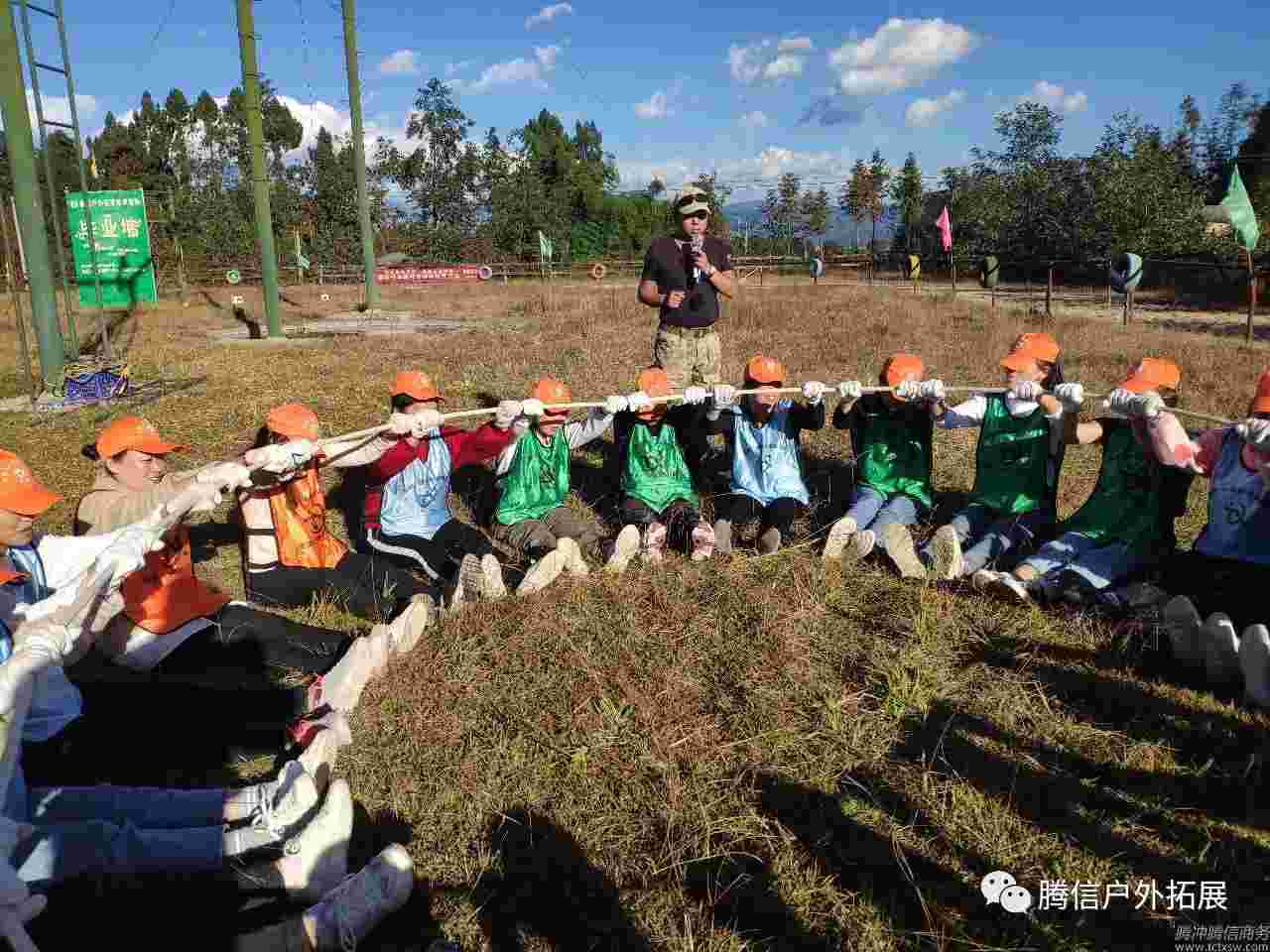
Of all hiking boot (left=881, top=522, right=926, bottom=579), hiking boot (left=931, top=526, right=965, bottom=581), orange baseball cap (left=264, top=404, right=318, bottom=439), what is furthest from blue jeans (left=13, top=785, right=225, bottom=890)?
hiking boot (left=931, top=526, right=965, bottom=581)

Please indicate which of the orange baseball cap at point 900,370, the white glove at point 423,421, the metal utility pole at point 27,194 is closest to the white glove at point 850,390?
the orange baseball cap at point 900,370

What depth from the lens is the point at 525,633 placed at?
13.7ft

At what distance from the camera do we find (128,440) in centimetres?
392

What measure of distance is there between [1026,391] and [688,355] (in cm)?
238

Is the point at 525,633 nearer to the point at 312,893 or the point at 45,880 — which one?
the point at 312,893

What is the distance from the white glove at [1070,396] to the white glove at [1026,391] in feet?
0.33

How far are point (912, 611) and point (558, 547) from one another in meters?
1.83

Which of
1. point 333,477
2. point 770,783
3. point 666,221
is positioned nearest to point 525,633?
point 770,783

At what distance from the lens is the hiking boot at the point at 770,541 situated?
16.6 ft

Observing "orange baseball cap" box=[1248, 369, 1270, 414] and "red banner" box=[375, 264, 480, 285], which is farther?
"red banner" box=[375, 264, 480, 285]

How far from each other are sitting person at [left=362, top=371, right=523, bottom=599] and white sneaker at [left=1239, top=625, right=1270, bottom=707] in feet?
11.6

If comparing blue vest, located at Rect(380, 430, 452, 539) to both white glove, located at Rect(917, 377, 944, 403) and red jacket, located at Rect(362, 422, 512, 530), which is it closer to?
red jacket, located at Rect(362, 422, 512, 530)

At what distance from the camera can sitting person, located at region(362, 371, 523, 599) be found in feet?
16.6

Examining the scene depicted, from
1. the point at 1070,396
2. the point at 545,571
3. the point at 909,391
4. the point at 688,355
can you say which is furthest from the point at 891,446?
the point at 545,571
